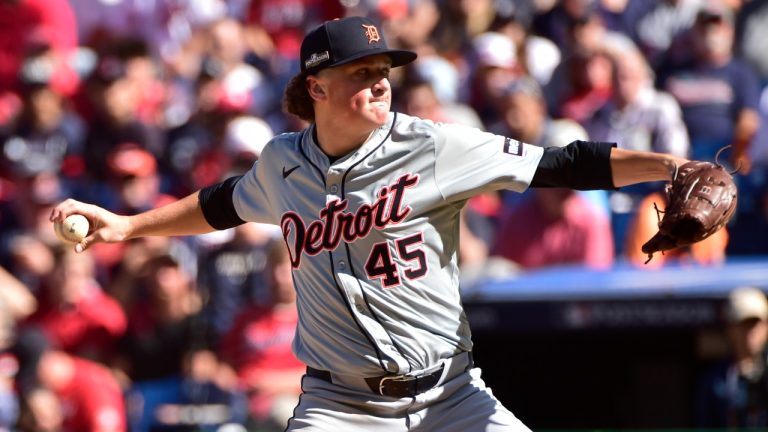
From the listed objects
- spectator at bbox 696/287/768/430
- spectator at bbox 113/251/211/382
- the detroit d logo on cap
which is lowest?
spectator at bbox 696/287/768/430

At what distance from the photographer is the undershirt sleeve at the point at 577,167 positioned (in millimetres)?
3627

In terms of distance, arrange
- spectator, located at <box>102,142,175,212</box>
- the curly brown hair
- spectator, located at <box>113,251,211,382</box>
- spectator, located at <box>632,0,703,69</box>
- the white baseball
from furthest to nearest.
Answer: spectator, located at <box>632,0,703,69</box>, spectator, located at <box>102,142,175,212</box>, spectator, located at <box>113,251,211,382</box>, the curly brown hair, the white baseball

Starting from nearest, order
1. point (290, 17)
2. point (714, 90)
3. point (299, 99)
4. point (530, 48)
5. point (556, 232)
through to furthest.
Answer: point (299, 99) → point (556, 232) → point (714, 90) → point (530, 48) → point (290, 17)

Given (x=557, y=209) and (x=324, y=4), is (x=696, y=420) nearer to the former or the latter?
(x=557, y=209)

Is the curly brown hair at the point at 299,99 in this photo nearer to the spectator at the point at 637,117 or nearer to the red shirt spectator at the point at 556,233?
the red shirt spectator at the point at 556,233

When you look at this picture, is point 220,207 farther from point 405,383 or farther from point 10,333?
point 10,333

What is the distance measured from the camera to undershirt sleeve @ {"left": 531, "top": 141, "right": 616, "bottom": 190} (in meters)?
3.63

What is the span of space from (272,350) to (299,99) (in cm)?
300

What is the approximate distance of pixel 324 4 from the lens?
1015cm

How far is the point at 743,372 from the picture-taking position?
19.8 ft

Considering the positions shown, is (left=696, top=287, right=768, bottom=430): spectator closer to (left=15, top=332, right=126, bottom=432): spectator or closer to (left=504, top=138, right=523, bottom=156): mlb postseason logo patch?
(left=504, top=138, right=523, bottom=156): mlb postseason logo patch

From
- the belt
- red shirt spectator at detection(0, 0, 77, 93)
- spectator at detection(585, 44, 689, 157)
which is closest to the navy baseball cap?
the belt

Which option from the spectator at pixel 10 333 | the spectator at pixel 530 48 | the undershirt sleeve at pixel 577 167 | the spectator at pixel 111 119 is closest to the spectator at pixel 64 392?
the spectator at pixel 10 333

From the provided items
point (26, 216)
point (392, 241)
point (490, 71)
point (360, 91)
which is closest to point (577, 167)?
point (392, 241)
